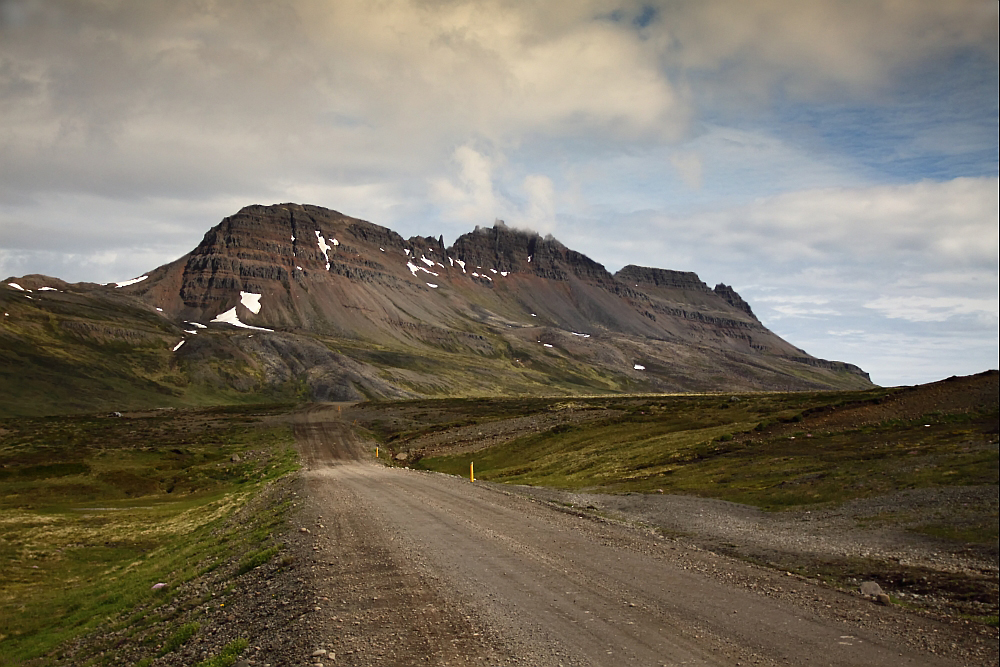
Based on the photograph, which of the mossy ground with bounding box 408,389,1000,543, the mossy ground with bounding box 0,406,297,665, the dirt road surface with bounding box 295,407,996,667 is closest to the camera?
the dirt road surface with bounding box 295,407,996,667

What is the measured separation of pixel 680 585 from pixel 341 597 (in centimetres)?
880

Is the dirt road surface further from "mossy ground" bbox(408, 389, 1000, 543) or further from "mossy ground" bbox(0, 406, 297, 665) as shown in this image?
"mossy ground" bbox(408, 389, 1000, 543)

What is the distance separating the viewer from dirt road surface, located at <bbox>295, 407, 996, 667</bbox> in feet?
42.5

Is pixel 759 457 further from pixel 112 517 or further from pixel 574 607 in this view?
pixel 112 517

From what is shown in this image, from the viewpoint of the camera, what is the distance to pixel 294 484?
142 ft

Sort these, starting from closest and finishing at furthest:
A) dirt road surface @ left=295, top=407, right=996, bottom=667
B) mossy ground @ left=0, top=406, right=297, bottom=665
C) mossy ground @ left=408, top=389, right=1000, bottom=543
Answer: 1. dirt road surface @ left=295, top=407, right=996, bottom=667
2. mossy ground @ left=0, top=406, right=297, bottom=665
3. mossy ground @ left=408, top=389, right=1000, bottom=543

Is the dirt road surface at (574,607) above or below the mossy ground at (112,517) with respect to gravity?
above

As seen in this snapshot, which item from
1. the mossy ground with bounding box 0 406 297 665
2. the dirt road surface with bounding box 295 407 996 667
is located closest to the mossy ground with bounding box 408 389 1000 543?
the dirt road surface with bounding box 295 407 996 667

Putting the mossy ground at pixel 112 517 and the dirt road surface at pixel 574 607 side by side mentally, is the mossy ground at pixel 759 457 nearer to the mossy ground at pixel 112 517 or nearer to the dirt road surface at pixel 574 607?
the dirt road surface at pixel 574 607

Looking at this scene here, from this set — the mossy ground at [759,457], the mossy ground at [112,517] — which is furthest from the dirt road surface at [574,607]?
the mossy ground at [759,457]

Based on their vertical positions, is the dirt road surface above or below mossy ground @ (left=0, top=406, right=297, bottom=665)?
above

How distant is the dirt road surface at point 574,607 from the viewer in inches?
510

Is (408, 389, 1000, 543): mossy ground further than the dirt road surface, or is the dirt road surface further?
(408, 389, 1000, 543): mossy ground

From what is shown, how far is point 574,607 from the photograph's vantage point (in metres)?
15.5
